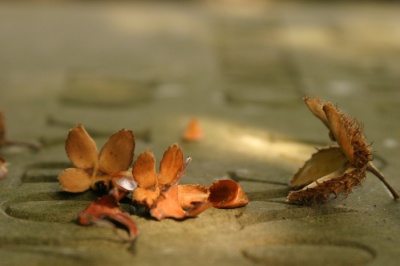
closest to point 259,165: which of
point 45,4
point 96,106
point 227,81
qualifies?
point 96,106

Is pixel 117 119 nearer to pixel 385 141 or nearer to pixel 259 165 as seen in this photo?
pixel 259 165

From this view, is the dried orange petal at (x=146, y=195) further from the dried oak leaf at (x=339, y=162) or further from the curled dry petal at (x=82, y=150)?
the dried oak leaf at (x=339, y=162)

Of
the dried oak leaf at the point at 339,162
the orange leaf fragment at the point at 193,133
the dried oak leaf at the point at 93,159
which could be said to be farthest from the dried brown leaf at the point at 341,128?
the orange leaf fragment at the point at 193,133

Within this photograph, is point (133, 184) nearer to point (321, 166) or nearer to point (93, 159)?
point (93, 159)

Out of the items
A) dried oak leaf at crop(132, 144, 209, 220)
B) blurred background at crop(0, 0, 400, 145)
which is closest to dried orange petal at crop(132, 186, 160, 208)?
dried oak leaf at crop(132, 144, 209, 220)

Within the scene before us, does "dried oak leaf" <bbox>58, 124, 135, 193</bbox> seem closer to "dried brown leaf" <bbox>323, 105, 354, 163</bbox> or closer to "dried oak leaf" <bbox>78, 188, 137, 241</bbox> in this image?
"dried oak leaf" <bbox>78, 188, 137, 241</bbox>

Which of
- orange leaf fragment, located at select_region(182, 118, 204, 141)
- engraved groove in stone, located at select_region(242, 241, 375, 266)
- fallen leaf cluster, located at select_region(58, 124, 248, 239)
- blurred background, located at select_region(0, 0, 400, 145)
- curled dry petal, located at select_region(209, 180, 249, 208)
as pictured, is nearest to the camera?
engraved groove in stone, located at select_region(242, 241, 375, 266)

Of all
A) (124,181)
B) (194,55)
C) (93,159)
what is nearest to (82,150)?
(93,159)
